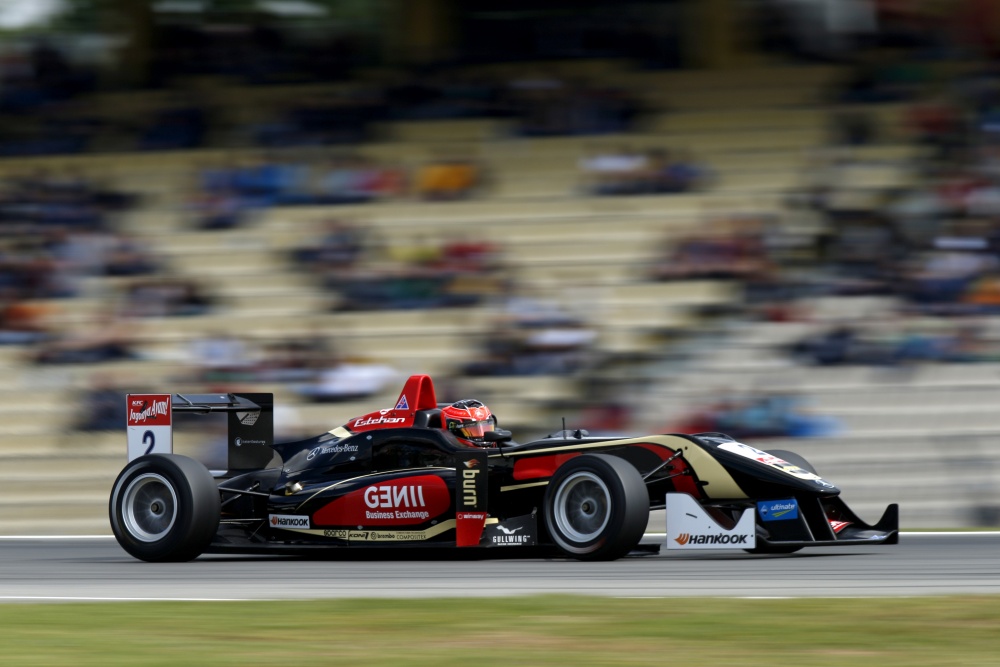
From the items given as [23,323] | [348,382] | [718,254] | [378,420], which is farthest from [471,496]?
[23,323]

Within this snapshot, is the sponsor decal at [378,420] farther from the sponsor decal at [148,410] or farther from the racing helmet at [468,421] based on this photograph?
the sponsor decal at [148,410]

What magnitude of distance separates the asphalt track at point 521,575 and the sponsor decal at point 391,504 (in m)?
0.27

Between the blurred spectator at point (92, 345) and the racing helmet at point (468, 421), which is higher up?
the blurred spectator at point (92, 345)

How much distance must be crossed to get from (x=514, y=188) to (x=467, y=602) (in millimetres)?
10089

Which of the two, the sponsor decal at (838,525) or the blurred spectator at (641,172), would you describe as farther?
the blurred spectator at (641,172)

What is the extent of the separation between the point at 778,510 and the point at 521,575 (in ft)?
5.21

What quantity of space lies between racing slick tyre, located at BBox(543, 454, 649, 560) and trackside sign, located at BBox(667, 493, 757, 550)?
0.61 feet

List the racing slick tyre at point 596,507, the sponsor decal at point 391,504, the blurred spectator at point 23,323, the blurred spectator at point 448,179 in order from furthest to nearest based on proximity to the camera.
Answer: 1. the blurred spectator at point 448,179
2. the blurred spectator at point 23,323
3. the sponsor decal at point 391,504
4. the racing slick tyre at point 596,507

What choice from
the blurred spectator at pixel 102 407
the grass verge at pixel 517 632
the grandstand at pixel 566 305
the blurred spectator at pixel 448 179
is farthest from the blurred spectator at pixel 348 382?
the grass verge at pixel 517 632

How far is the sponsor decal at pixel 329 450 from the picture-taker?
10.1 meters

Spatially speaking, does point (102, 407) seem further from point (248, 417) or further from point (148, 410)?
point (148, 410)

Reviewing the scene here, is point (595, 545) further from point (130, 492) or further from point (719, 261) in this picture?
point (719, 261)

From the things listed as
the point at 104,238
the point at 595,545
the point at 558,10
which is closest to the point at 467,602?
the point at 595,545

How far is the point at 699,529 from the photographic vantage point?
29.2 feet
